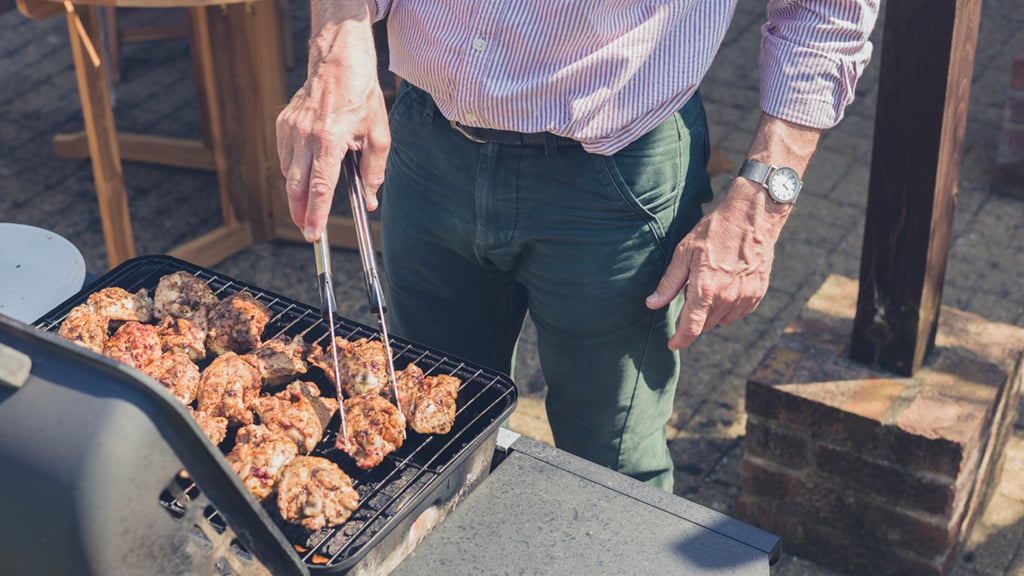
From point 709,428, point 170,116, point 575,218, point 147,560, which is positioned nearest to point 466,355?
point 575,218

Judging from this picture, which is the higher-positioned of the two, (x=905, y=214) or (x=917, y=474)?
(x=905, y=214)

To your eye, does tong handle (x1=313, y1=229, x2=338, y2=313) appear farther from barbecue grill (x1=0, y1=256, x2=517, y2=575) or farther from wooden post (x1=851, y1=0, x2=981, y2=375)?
wooden post (x1=851, y1=0, x2=981, y2=375)

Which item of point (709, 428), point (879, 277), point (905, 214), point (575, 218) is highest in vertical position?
point (575, 218)

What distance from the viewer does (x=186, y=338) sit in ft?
6.52

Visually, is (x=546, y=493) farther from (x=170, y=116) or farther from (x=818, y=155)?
(x=170, y=116)

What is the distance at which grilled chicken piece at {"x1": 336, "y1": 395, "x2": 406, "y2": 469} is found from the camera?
176 cm

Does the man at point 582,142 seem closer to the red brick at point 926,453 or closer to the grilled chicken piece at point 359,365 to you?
the grilled chicken piece at point 359,365

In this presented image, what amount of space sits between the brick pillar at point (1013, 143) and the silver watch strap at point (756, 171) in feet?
9.49

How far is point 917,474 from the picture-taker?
2811 mm

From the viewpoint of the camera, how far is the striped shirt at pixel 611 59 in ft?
6.26

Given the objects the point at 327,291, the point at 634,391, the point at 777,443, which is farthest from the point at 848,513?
the point at 327,291

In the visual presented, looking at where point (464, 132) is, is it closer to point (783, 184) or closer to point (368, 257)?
point (368, 257)

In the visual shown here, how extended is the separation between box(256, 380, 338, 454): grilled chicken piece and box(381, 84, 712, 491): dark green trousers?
1.36 feet

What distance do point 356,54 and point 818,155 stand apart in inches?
139
